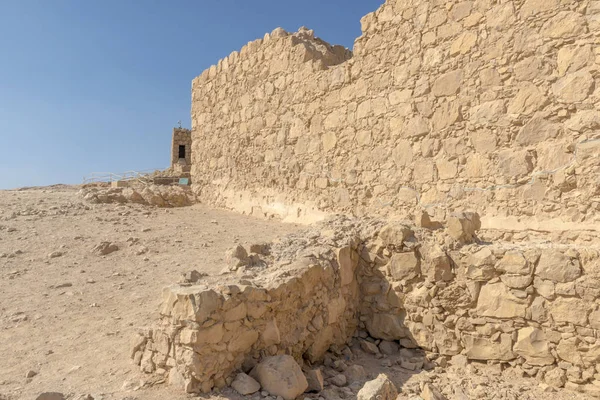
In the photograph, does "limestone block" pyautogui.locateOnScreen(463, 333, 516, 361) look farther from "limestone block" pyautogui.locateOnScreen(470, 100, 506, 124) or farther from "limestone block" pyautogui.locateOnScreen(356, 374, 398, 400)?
"limestone block" pyautogui.locateOnScreen(470, 100, 506, 124)

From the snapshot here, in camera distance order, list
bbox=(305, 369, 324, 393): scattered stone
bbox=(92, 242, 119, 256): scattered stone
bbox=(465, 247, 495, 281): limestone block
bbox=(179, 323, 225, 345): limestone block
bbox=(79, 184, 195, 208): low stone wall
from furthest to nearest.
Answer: bbox=(79, 184, 195, 208): low stone wall → bbox=(92, 242, 119, 256): scattered stone → bbox=(465, 247, 495, 281): limestone block → bbox=(305, 369, 324, 393): scattered stone → bbox=(179, 323, 225, 345): limestone block

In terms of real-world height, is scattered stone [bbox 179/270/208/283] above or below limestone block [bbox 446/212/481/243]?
below

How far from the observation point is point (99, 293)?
194 inches

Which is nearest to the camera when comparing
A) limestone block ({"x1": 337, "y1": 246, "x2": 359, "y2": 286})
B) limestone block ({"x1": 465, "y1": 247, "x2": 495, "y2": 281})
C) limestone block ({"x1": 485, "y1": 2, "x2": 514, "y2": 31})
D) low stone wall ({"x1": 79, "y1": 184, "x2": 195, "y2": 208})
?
limestone block ({"x1": 465, "y1": 247, "x2": 495, "y2": 281})

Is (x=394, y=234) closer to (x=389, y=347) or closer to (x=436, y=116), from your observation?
(x=389, y=347)

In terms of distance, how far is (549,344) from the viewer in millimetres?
3588

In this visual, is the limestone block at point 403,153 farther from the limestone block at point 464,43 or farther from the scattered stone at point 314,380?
the scattered stone at point 314,380

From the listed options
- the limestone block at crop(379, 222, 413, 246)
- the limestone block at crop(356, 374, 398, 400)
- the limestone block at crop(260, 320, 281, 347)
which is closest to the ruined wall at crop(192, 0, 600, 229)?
the limestone block at crop(379, 222, 413, 246)

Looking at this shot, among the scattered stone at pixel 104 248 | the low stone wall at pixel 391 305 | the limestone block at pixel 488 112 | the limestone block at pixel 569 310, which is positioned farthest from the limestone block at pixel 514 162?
the scattered stone at pixel 104 248

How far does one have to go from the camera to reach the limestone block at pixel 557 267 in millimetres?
3496

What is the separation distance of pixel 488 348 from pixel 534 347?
359 millimetres

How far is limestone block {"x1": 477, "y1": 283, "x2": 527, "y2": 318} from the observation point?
3719 millimetres

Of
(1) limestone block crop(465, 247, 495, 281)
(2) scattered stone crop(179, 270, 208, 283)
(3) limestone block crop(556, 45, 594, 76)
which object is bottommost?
(2) scattered stone crop(179, 270, 208, 283)

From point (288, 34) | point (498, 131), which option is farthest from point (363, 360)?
point (288, 34)
